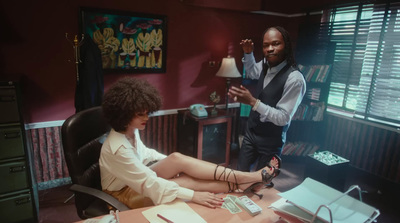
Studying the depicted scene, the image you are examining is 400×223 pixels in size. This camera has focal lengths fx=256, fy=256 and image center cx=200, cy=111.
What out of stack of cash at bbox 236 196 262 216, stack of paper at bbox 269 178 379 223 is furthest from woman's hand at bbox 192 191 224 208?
stack of paper at bbox 269 178 379 223

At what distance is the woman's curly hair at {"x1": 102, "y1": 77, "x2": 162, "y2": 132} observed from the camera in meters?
1.44

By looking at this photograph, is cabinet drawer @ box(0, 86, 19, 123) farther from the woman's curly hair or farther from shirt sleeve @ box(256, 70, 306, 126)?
shirt sleeve @ box(256, 70, 306, 126)

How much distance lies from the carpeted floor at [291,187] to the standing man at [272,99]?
1.23 m

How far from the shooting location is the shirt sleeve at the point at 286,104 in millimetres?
1901

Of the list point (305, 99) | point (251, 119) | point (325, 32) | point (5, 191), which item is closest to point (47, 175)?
point (5, 191)

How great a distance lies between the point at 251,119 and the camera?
2.19 meters

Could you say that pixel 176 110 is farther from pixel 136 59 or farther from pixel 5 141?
pixel 5 141

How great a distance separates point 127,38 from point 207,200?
87.6 inches

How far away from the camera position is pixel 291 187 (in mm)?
3121

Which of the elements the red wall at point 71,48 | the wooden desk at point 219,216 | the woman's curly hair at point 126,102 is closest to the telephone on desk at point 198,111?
the red wall at point 71,48

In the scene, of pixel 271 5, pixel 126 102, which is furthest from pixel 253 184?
pixel 271 5

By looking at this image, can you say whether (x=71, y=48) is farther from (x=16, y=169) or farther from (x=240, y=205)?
(x=240, y=205)

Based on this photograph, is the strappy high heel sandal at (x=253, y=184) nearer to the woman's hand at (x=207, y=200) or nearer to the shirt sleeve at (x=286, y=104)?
the woman's hand at (x=207, y=200)

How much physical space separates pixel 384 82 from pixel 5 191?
4163 mm
